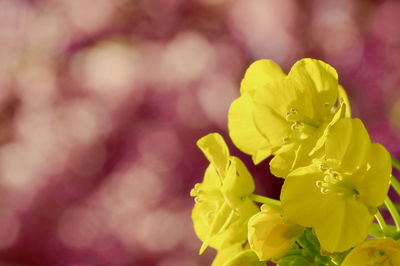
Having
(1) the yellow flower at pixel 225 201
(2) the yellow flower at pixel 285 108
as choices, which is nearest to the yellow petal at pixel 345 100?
(2) the yellow flower at pixel 285 108

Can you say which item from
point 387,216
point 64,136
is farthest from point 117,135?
point 387,216

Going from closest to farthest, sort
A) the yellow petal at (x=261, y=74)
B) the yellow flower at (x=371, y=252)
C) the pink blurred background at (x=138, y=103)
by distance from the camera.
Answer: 1. the yellow flower at (x=371, y=252)
2. the yellow petal at (x=261, y=74)
3. the pink blurred background at (x=138, y=103)

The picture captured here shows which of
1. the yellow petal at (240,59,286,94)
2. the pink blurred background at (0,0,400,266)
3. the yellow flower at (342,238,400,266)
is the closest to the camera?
the yellow flower at (342,238,400,266)

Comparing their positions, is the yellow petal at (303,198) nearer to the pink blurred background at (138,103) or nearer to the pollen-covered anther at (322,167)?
the pollen-covered anther at (322,167)

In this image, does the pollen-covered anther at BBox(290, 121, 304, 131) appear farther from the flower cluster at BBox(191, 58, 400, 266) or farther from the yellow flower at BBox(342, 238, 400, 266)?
the yellow flower at BBox(342, 238, 400, 266)

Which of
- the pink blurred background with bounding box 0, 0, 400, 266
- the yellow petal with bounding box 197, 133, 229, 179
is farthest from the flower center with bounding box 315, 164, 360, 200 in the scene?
the pink blurred background with bounding box 0, 0, 400, 266
